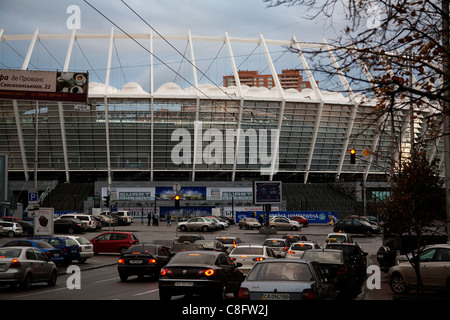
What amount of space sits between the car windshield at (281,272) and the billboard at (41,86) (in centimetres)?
1813

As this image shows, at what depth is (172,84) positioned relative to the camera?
3248 inches

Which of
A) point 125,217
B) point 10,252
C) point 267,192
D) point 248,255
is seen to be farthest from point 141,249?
point 125,217

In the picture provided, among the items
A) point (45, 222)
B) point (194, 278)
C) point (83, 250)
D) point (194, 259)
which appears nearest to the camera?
point (194, 278)

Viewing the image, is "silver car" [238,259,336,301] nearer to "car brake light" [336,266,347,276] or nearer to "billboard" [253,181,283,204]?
"car brake light" [336,266,347,276]

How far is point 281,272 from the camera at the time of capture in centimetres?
1070

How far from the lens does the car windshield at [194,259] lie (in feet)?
47.7

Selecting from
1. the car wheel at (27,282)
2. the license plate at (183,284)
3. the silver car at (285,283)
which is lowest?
the car wheel at (27,282)

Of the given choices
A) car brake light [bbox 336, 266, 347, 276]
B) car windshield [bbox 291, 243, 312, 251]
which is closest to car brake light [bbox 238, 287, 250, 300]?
car brake light [bbox 336, 266, 347, 276]

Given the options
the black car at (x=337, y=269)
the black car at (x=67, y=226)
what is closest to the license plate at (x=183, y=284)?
the black car at (x=337, y=269)

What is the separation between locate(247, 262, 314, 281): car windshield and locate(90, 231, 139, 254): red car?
2292 centimetres

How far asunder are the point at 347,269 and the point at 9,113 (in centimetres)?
7567

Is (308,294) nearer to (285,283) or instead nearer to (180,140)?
(285,283)

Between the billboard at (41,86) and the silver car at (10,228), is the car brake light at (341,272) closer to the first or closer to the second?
the billboard at (41,86)

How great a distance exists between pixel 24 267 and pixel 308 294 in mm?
10536
